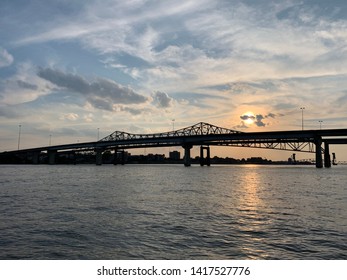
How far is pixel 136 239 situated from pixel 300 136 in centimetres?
12209

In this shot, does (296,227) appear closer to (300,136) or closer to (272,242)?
(272,242)

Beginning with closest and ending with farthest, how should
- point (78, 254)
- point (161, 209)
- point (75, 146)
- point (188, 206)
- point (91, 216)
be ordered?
point (78, 254)
point (91, 216)
point (161, 209)
point (188, 206)
point (75, 146)

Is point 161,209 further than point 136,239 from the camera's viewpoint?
Yes

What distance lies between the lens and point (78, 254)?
11.4m

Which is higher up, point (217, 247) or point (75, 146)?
point (75, 146)

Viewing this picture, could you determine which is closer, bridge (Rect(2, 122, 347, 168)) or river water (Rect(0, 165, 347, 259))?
river water (Rect(0, 165, 347, 259))

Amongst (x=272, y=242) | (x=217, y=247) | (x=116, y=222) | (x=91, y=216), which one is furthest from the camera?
(x=91, y=216)

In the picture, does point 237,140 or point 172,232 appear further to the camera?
point 237,140

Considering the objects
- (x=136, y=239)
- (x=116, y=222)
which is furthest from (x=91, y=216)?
(x=136, y=239)

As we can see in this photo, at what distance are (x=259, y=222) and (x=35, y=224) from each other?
11.6 m

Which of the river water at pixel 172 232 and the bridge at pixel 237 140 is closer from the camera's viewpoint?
the river water at pixel 172 232
